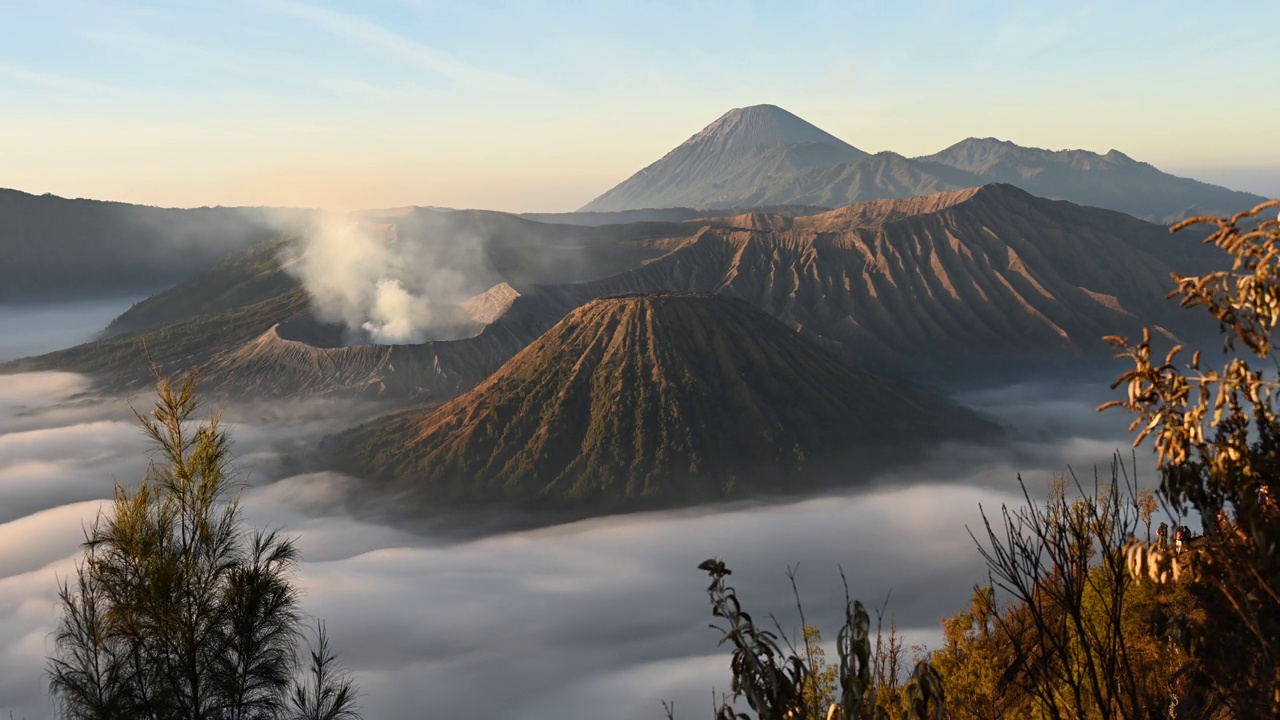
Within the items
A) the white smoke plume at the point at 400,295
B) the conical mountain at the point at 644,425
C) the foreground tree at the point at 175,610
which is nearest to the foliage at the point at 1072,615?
the foreground tree at the point at 175,610

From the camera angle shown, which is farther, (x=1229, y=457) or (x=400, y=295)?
(x=400, y=295)

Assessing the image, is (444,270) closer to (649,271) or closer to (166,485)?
(649,271)

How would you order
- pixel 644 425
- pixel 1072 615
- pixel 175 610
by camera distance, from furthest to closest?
pixel 644 425 → pixel 175 610 → pixel 1072 615

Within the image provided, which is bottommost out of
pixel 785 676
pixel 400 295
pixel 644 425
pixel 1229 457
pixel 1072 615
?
pixel 785 676

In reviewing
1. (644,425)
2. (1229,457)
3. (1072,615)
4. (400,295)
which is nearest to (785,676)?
(1072,615)

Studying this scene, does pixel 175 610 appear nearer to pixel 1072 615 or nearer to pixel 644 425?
pixel 1072 615

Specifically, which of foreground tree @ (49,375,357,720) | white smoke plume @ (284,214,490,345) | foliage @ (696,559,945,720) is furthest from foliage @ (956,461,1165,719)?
white smoke plume @ (284,214,490,345)

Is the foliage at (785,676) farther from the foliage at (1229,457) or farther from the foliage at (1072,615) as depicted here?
the foliage at (1229,457)
